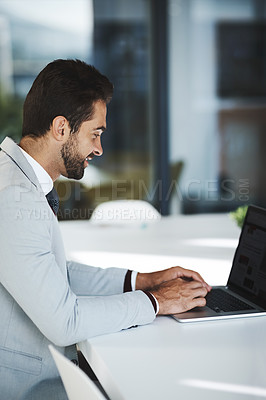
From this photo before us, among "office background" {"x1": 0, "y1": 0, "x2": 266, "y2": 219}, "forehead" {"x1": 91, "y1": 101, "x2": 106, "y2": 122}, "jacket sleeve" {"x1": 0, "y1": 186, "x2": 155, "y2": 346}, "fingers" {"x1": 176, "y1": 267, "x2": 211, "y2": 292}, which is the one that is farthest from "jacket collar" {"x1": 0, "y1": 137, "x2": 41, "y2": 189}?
"office background" {"x1": 0, "y1": 0, "x2": 266, "y2": 219}

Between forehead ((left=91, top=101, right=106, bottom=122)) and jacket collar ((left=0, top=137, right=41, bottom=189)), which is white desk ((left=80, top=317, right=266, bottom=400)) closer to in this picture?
jacket collar ((left=0, top=137, right=41, bottom=189))

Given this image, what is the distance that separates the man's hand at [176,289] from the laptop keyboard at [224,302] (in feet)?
0.12

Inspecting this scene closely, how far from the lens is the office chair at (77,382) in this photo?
1.02m

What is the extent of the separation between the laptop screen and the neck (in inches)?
25.6

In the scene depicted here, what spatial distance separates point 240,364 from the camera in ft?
4.08

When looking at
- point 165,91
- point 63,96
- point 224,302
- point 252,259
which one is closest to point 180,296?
point 224,302

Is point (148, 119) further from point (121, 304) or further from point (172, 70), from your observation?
point (121, 304)

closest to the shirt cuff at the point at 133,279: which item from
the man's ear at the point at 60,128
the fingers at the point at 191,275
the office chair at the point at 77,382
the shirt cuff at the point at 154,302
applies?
the fingers at the point at 191,275

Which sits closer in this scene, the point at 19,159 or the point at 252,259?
the point at 19,159

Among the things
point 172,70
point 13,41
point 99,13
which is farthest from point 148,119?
point 13,41

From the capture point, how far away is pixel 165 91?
4.95 m

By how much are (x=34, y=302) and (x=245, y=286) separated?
2.25ft

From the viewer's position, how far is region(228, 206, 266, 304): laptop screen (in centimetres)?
166

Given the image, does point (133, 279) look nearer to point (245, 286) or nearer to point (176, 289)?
point (176, 289)
